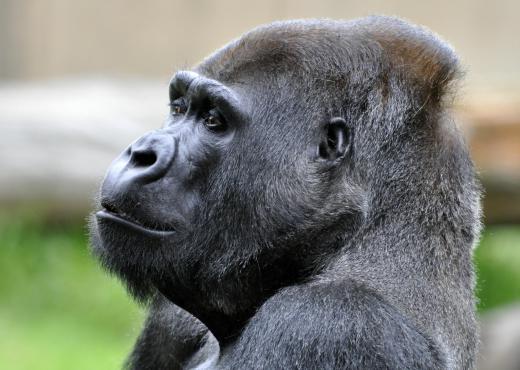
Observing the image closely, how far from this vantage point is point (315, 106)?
405 cm

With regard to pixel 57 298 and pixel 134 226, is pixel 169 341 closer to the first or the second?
pixel 134 226

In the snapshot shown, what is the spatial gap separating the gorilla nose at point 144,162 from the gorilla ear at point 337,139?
573 millimetres

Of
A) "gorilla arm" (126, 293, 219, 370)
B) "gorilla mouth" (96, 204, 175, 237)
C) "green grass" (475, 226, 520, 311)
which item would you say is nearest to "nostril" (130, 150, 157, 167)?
"gorilla mouth" (96, 204, 175, 237)

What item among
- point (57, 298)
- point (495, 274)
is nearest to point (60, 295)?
point (57, 298)

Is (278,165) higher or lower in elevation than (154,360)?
higher

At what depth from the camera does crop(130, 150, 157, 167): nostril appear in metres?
3.98

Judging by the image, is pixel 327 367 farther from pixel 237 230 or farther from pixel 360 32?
pixel 360 32

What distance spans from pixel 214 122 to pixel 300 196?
0.45 meters

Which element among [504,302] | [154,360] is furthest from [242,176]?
[504,302]

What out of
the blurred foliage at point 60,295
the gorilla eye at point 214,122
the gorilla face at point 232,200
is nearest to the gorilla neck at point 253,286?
the gorilla face at point 232,200

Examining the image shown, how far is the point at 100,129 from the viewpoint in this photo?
33.8 feet

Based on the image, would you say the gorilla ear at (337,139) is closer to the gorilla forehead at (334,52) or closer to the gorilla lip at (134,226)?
the gorilla forehead at (334,52)

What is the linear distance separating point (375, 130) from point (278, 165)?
0.39m

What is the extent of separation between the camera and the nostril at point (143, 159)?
3977 millimetres
